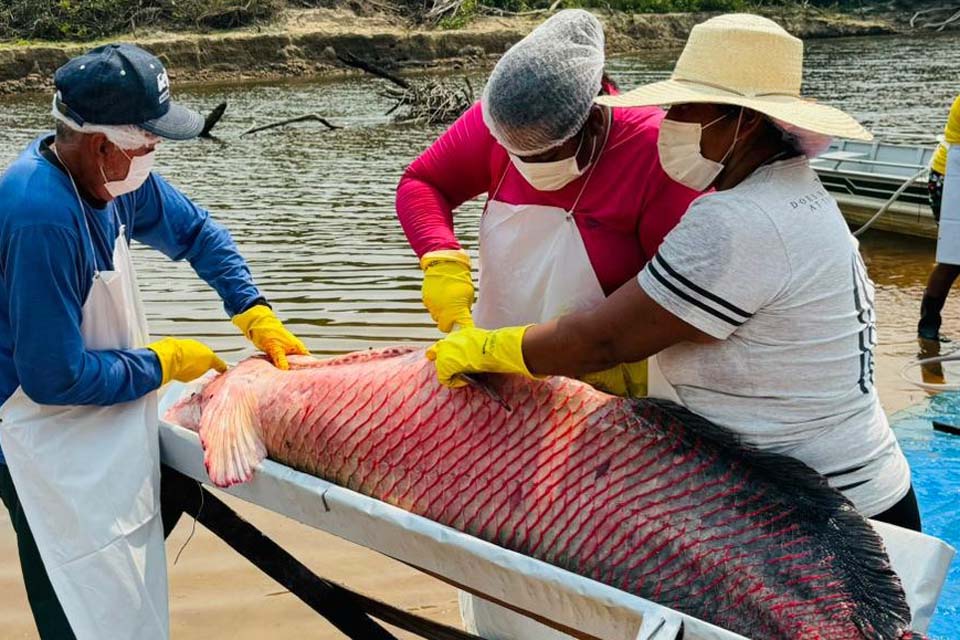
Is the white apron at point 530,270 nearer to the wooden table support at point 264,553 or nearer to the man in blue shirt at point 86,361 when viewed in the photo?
the wooden table support at point 264,553

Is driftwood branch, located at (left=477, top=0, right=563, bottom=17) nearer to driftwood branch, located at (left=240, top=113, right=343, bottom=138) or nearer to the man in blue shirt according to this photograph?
driftwood branch, located at (left=240, top=113, right=343, bottom=138)

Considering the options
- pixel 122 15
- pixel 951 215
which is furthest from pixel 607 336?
pixel 122 15

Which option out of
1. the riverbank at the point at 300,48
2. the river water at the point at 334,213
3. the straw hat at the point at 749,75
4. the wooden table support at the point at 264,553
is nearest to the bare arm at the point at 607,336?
the straw hat at the point at 749,75

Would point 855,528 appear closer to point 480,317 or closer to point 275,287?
point 480,317

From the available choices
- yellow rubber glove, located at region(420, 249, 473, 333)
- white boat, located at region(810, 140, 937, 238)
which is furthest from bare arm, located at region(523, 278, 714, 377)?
white boat, located at region(810, 140, 937, 238)

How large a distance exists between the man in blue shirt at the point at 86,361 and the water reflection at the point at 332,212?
3794mm

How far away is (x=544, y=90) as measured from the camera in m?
2.17

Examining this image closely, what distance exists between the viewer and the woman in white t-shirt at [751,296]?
1.87 metres

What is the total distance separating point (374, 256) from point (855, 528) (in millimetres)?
7010

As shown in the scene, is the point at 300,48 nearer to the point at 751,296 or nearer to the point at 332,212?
the point at 332,212

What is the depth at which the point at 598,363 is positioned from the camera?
2.03 metres

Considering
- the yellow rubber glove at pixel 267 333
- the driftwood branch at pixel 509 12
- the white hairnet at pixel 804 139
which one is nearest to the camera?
the white hairnet at pixel 804 139

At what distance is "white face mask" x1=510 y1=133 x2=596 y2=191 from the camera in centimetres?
232

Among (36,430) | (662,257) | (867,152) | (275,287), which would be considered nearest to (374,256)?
(275,287)
